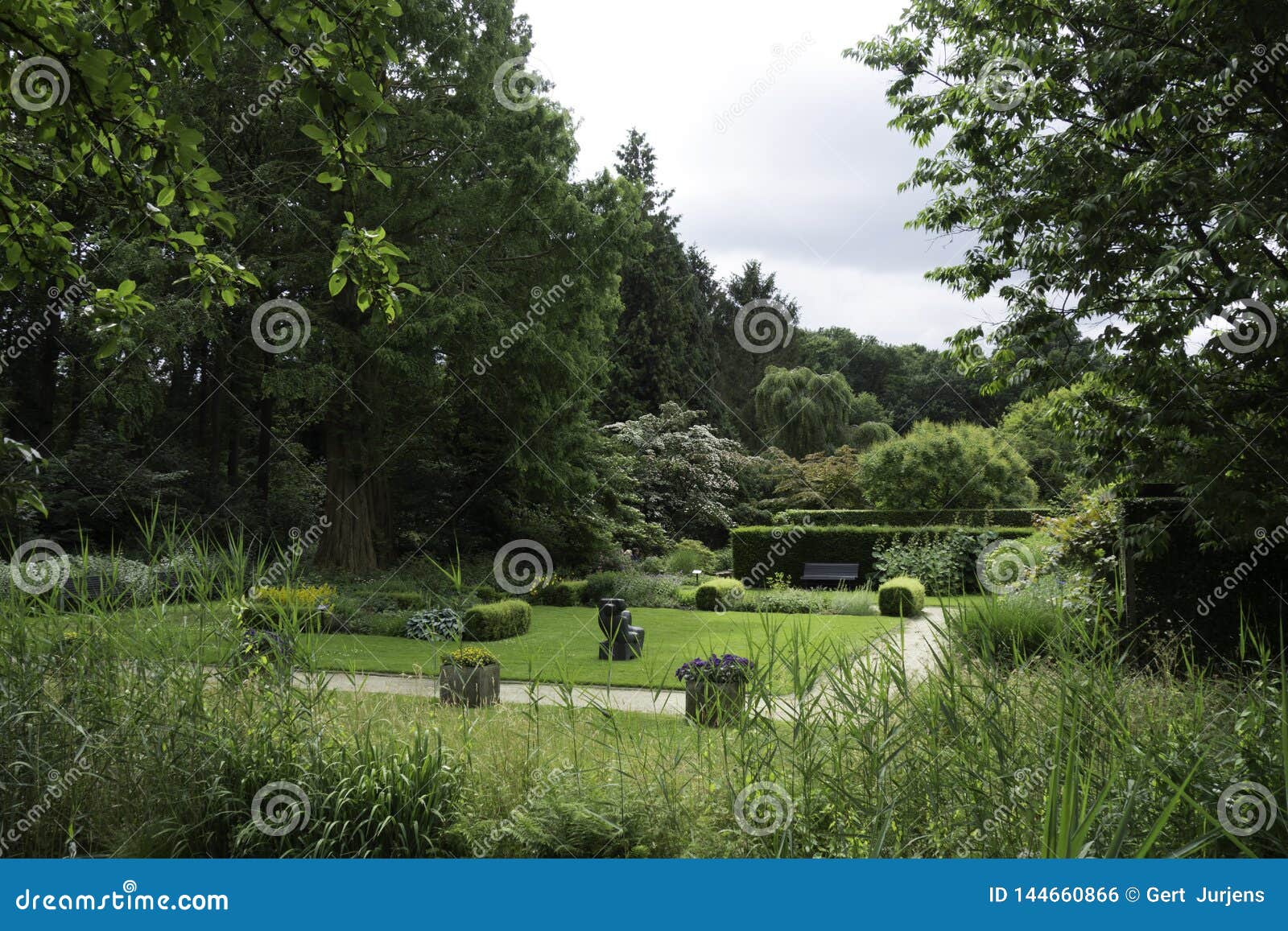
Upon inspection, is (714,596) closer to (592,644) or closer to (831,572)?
(592,644)

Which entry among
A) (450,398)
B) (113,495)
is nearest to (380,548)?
(450,398)

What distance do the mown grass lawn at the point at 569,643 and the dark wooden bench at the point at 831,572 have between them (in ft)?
15.2

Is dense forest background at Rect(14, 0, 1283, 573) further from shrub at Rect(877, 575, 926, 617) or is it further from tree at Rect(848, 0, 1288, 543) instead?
shrub at Rect(877, 575, 926, 617)

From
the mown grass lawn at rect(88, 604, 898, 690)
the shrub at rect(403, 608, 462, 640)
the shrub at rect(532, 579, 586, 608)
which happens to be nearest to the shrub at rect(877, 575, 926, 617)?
the mown grass lawn at rect(88, 604, 898, 690)

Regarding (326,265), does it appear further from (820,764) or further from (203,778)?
(820,764)

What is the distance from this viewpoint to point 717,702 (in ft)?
11.0

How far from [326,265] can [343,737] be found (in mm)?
12126

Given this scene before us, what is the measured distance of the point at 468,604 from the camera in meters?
12.4

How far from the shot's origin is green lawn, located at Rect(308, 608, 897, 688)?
8.23 meters

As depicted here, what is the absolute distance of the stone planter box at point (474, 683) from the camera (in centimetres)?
648

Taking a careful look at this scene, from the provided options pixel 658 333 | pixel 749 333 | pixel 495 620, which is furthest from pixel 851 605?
pixel 749 333

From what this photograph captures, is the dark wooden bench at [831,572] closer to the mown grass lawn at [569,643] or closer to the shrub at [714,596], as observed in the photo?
the shrub at [714,596]

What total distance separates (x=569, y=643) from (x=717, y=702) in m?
7.30

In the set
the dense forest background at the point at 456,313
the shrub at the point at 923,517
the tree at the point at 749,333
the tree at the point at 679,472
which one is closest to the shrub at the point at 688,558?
the dense forest background at the point at 456,313
